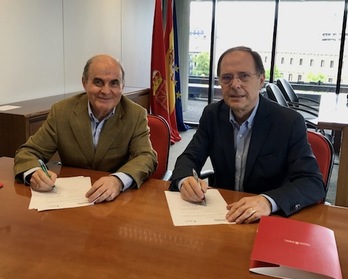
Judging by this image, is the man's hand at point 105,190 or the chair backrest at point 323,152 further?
the chair backrest at point 323,152

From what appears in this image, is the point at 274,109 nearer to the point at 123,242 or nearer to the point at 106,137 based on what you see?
the point at 106,137

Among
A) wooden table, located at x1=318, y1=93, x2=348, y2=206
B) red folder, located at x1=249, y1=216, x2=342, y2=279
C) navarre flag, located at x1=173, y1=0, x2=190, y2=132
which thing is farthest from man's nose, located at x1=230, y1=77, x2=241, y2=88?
navarre flag, located at x1=173, y1=0, x2=190, y2=132

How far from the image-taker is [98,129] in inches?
73.1

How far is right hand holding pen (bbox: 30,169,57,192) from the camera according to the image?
1500 mm

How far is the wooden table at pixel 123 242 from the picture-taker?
3.18 ft

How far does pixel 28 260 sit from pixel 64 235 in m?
0.16

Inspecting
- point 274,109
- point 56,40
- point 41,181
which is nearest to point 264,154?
point 274,109

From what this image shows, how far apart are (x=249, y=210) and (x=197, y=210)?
185 millimetres

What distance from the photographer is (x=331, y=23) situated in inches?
234

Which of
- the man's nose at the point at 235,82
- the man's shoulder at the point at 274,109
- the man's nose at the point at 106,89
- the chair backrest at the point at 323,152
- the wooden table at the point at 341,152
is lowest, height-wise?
the wooden table at the point at 341,152

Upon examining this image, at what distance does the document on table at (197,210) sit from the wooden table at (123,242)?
31mm

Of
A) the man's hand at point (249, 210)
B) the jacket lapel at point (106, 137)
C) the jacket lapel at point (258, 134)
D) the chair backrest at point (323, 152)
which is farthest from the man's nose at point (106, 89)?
the chair backrest at point (323, 152)

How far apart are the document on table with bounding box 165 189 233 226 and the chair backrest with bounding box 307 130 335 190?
→ 20.8 inches

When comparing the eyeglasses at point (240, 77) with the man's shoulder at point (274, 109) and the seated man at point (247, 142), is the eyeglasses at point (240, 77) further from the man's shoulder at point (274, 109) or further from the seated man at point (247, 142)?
the man's shoulder at point (274, 109)
